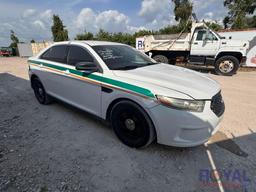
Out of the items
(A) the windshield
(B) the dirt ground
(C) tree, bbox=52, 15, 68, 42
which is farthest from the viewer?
(C) tree, bbox=52, 15, 68, 42

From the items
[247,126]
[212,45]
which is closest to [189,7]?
[212,45]

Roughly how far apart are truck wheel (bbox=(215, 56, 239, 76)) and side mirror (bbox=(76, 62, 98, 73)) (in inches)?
317

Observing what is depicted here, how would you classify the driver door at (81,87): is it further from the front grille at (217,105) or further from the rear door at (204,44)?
the rear door at (204,44)

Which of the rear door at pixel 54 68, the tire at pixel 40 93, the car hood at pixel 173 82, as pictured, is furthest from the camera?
the tire at pixel 40 93

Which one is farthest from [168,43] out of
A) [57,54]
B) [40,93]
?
[40,93]

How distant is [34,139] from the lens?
3020 millimetres

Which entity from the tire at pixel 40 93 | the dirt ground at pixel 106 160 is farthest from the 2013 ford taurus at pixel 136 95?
the tire at pixel 40 93

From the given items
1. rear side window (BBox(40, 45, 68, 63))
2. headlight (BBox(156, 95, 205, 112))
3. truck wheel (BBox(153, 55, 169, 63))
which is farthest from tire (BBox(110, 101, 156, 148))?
truck wheel (BBox(153, 55, 169, 63))

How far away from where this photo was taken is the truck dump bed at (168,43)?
9800 mm

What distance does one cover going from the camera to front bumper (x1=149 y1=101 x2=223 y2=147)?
216cm

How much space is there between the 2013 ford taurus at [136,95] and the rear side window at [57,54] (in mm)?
26

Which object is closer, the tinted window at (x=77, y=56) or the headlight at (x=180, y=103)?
the headlight at (x=180, y=103)

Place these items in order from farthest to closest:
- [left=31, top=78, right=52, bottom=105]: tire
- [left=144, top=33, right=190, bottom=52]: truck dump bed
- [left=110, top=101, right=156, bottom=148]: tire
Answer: [left=144, top=33, right=190, bottom=52]: truck dump bed < [left=31, top=78, right=52, bottom=105]: tire < [left=110, top=101, right=156, bottom=148]: tire

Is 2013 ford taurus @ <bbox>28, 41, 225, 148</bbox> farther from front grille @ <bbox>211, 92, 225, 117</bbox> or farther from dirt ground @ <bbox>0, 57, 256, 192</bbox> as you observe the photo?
dirt ground @ <bbox>0, 57, 256, 192</bbox>
